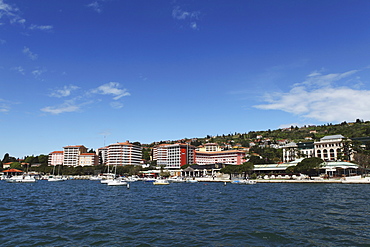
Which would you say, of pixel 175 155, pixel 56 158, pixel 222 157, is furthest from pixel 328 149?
pixel 56 158

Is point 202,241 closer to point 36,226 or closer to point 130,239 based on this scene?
point 130,239

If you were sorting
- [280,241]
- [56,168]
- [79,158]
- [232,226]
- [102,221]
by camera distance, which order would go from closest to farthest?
[280,241] < [232,226] < [102,221] < [56,168] < [79,158]

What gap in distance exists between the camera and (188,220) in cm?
2244

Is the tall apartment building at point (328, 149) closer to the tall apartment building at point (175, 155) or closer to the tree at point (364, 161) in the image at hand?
the tree at point (364, 161)

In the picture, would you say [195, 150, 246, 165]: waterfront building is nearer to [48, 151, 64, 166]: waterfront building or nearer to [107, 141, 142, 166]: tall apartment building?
[107, 141, 142, 166]: tall apartment building

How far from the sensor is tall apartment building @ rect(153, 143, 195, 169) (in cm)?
16262

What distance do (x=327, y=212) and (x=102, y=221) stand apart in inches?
755

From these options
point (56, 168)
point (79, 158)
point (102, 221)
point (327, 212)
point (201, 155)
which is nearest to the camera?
point (102, 221)

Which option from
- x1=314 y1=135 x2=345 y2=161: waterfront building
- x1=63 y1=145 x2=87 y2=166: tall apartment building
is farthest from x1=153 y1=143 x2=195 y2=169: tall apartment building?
x1=314 y1=135 x2=345 y2=161: waterfront building

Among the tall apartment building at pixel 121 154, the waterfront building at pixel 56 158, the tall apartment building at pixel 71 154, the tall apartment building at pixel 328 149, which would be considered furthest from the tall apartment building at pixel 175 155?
the waterfront building at pixel 56 158

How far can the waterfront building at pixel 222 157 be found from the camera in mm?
165038

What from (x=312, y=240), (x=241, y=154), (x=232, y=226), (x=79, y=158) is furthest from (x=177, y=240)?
(x=79, y=158)

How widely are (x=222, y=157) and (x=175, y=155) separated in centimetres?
2911

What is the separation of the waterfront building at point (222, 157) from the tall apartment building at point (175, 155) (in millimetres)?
5960
